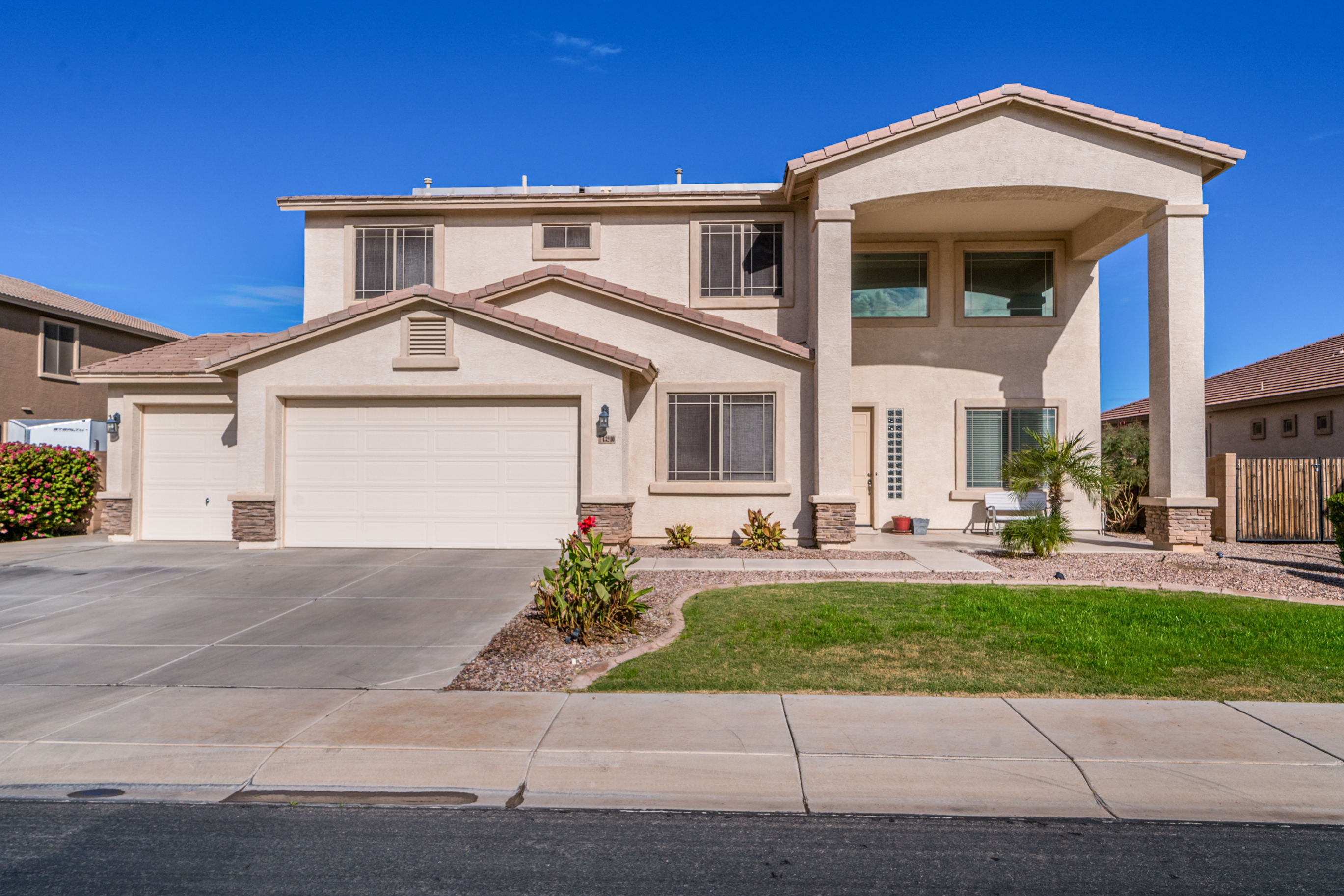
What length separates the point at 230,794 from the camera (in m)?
4.52

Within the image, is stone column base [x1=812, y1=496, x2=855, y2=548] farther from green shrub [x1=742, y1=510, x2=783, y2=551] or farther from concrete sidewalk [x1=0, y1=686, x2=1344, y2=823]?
concrete sidewalk [x1=0, y1=686, x2=1344, y2=823]

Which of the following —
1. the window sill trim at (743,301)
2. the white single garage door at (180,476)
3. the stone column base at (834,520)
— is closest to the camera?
the stone column base at (834,520)

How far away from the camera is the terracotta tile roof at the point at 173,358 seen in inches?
562

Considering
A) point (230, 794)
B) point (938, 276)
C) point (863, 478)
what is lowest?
point (230, 794)

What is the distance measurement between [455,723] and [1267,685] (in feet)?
20.0

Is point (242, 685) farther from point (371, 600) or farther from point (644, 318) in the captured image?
point (644, 318)

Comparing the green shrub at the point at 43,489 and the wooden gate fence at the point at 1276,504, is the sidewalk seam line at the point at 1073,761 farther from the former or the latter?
the green shrub at the point at 43,489

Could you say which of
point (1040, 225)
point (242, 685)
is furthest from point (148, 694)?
point (1040, 225)

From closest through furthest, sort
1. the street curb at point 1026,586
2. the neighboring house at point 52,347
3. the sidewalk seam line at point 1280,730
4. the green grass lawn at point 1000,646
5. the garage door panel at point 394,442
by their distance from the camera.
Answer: the sidewalk seam line at point 1280,730
the green grass lawn at point 1000,646
the street curb at point 1026,586
the garage door panel at point 394,442
the neighboring house at point 52,347

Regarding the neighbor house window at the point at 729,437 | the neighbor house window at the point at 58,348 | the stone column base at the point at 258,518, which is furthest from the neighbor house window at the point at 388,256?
the neighbor house window at the point at 58,348

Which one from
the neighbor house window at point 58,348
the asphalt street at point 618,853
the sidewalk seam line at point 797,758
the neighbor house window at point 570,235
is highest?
the neighbor house window at point 570,235

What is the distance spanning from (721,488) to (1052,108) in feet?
27.6

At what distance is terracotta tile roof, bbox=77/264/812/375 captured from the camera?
13055mm

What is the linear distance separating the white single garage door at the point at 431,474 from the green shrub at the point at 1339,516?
1087 cm
